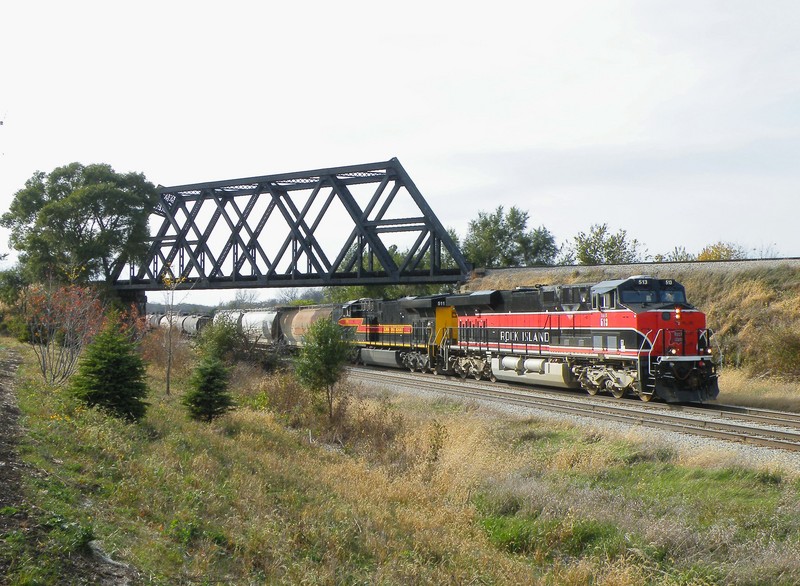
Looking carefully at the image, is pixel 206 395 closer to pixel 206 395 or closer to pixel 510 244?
pixel 206 395

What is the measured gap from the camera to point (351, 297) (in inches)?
2670

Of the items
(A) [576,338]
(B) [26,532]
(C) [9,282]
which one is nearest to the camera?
(B) [26,532]

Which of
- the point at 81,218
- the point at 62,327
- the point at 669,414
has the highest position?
Result: the point at 81,218

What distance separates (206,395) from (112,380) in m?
3.12

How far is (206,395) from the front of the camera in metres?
18.3

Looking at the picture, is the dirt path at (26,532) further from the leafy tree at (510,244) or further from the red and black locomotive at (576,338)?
the leafy tree at (510,244)

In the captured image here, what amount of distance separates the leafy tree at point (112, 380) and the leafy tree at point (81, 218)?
82.6 feet

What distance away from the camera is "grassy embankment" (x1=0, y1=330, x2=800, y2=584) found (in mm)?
7848

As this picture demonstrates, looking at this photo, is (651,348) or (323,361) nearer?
(651,348)

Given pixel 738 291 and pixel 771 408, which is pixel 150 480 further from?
pixel 738 291

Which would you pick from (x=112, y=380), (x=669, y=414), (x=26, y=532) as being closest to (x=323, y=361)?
(x=112, y=380)

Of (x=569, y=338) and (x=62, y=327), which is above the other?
(x=62, y=327)

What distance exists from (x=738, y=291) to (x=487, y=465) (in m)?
19.2

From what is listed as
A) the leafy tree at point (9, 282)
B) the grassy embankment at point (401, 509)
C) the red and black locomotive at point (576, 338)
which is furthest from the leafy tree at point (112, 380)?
the leafy tree at point (9, 282)
